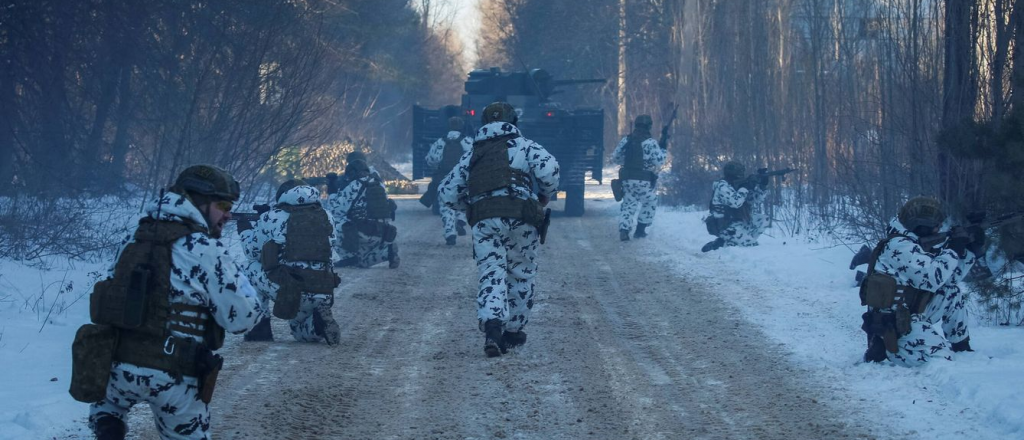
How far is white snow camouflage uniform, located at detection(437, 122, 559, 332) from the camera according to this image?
7324mm

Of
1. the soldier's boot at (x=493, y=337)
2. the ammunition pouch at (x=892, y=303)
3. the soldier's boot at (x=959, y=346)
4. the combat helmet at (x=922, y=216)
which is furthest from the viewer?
the soldier's boot at (x=493, y=337)

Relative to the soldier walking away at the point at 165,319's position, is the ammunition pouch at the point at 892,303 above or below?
below

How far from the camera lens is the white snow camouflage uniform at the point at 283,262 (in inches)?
308

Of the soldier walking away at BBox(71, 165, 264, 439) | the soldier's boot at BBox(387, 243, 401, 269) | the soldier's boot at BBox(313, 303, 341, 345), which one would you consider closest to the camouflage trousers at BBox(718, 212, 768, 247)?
the soldier's boot at BBox(387, 243, 401, 269)

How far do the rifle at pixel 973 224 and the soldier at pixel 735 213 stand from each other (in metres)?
6.25

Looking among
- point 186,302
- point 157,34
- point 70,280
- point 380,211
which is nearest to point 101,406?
point 186,302

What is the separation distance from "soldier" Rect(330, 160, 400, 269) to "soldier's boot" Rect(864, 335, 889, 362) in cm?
659

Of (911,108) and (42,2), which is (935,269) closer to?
(911,108)

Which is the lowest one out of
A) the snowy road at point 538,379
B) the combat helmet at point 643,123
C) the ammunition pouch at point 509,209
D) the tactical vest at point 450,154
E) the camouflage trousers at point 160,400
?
the snowy road at point 538,379

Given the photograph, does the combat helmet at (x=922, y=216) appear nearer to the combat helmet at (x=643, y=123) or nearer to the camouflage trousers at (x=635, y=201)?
the camouflage trousers at (x=635, y=201)

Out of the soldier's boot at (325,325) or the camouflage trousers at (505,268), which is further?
the soldier's boot at (325,325)

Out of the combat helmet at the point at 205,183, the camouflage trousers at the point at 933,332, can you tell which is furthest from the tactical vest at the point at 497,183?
the combat helmet at the point at 205,183

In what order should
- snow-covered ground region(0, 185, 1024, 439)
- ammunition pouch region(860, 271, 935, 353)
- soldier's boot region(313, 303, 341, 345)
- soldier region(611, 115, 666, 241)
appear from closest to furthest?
snow-covered ground region(0, 185, 1024, 439)
ammunition pouch region(860, 271, 935, 353)
soldier's boot region(313, 303, 341, 345)
soldier region(611, 115, 666, 241)

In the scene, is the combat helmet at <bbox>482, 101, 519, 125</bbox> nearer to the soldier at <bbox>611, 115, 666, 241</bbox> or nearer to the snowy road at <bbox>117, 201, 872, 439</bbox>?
the snowy road at <bbox>117, 201, 872, 439</bbox>
